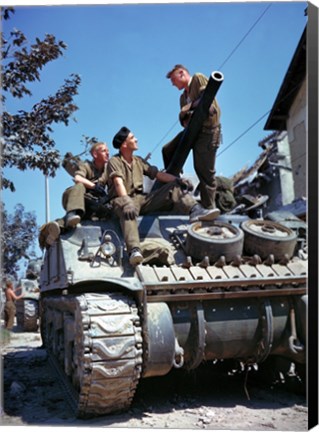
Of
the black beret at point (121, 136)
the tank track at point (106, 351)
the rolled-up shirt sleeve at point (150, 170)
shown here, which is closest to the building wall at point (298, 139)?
the rolled-up shirt sleeve at point (150, 170)

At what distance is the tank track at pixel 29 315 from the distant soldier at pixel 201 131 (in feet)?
26.8

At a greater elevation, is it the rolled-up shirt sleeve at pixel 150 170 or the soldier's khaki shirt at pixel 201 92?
the soldier's khaki shirt at pixel 201 92

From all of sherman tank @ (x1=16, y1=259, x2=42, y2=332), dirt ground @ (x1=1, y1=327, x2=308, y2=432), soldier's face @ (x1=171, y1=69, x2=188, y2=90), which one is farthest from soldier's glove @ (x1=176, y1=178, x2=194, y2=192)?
sherman tank @ (x1=16, y1=259, x2=42, y2=332)

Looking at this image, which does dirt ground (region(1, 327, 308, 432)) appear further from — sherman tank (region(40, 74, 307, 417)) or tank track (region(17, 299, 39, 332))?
tank track (region(17, 299, 39, 332))

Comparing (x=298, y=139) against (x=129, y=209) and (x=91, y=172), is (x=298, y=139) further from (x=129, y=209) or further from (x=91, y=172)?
(x=129, y=209)

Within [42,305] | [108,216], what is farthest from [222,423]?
[42,305]

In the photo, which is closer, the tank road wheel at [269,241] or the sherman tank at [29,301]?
the tank road wheel at [269,241]

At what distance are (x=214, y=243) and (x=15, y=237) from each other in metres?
2.16

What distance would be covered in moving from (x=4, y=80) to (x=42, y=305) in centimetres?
485

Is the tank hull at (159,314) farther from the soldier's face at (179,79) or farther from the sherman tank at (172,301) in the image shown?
the soldier's face at (179,79)

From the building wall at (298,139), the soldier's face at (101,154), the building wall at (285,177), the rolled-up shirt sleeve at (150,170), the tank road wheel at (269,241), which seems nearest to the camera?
the tank road wheel at (269,241)

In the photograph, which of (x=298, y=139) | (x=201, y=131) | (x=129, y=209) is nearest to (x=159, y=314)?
(x=129, y=209)

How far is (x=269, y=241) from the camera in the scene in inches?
212

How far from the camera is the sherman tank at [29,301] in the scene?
523 inches
